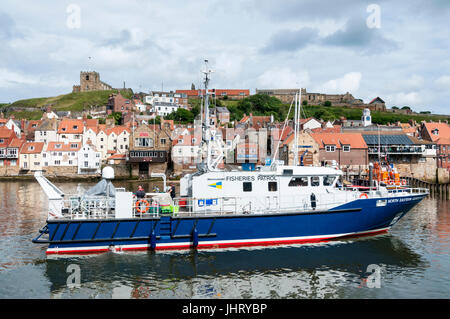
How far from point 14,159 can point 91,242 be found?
2233 inches

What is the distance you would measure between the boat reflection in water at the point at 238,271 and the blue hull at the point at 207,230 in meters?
0.41

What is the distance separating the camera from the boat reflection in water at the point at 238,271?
1355 cm

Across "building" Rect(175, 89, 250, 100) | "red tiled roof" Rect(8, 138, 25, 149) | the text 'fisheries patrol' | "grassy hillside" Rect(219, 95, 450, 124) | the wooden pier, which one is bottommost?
the wooden pier

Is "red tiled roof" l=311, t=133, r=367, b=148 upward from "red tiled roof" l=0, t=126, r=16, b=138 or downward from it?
downward

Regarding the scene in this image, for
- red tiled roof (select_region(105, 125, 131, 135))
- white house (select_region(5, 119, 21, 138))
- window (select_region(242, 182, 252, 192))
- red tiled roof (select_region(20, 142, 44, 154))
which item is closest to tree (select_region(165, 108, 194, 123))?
red tiled roof (select_region(105, 125, 131, 135))

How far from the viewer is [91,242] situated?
1702 centimetres

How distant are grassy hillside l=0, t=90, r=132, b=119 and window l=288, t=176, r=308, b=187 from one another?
108944 millimetres

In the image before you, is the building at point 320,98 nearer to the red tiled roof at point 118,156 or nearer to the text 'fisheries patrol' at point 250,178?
the red tiled roof at point 118,156

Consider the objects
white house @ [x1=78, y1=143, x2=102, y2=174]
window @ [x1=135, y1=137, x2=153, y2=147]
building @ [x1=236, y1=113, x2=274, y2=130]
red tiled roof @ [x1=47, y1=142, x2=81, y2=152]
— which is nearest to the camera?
window @ [x1=135, y1=137, x2=153, y2=147]

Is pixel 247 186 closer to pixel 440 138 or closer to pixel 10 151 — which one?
pixel 440 138

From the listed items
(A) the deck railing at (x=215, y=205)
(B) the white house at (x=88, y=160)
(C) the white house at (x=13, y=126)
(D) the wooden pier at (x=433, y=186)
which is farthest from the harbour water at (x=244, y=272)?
(C) the white house at (x=13, y=126)

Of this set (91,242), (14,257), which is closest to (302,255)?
(91,242)

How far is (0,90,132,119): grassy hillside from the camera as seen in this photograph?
389ft

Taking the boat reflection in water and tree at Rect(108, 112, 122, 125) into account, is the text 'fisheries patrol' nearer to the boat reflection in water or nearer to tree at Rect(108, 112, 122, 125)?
the boat reflection in water
